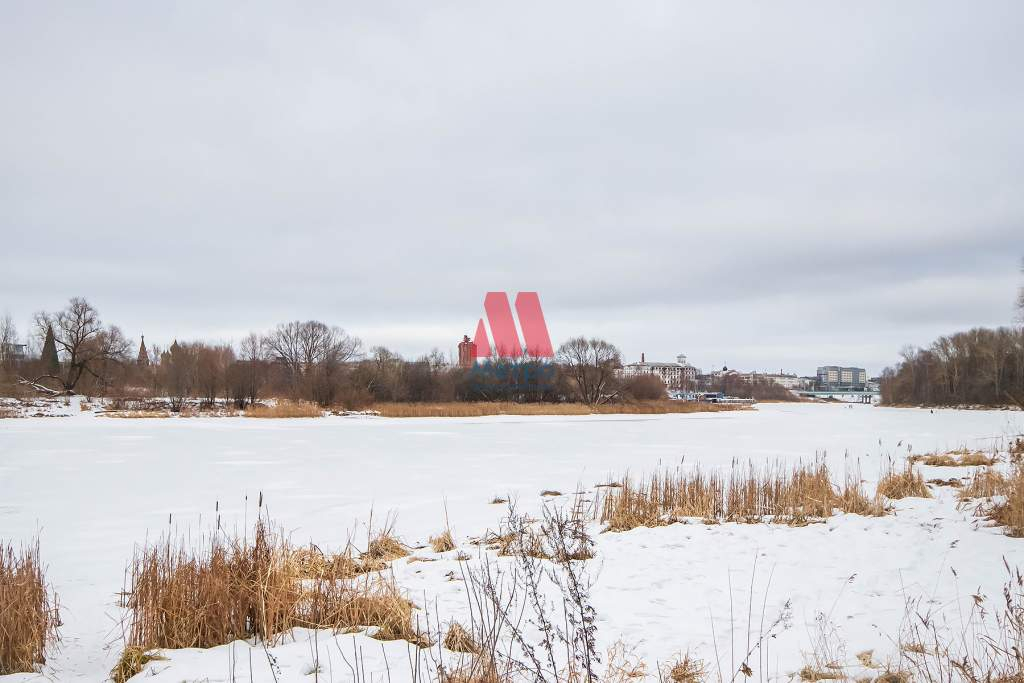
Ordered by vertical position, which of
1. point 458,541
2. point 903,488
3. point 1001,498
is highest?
point 1001,498

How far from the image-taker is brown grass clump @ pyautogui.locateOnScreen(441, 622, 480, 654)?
4102mm

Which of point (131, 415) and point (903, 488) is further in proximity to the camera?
point (131, 415)

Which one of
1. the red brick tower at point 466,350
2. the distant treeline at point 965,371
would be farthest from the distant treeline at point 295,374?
the distant treeline at point 965,371

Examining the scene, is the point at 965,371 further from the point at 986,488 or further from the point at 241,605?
the point at 241,605

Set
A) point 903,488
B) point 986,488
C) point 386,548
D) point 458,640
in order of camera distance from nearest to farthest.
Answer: point 458,640, point 386,548, point 986,488, point 903,488

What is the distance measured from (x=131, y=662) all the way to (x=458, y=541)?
4.28 meters

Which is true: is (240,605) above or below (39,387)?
below

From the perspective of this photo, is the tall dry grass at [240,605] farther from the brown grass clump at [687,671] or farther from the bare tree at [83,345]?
the bare tree at [83,345]

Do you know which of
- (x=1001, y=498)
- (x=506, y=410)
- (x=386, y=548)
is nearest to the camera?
(x=386, y=548)

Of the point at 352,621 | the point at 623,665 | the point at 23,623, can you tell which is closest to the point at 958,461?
the point at 623,665

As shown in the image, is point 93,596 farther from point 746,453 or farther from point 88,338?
point 88,338

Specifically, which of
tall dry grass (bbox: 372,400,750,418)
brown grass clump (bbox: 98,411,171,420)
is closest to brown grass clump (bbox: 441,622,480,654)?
brown grass clump (bbox: 98,411,171,420)

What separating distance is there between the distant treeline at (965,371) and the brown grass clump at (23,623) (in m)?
73.8

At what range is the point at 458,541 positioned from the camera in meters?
7.80
